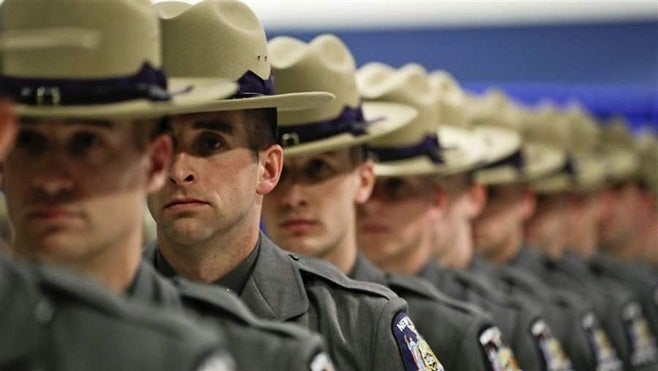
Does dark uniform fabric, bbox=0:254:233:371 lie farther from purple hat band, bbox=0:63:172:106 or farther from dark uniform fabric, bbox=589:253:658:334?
dark uniform fabric, bbox=589:253:658:334

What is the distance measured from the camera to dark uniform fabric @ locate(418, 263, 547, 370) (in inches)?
278

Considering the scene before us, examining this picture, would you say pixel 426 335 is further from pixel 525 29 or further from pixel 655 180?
pixel 525 29

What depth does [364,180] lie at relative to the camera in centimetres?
627

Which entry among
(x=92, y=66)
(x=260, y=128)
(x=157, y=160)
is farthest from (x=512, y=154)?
(x=92, y=66)

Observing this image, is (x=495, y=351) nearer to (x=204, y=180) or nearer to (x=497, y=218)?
(x=204, y=180)

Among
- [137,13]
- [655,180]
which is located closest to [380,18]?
[655,180]

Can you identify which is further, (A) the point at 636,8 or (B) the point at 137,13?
(A) the point at 636,8

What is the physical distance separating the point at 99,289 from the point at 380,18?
11.1 m

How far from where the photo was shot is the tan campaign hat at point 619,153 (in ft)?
38.4

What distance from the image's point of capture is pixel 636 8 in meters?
15.3

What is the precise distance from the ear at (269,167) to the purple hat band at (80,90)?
1.24 m

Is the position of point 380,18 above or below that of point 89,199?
below

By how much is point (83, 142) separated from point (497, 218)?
544 centimetres

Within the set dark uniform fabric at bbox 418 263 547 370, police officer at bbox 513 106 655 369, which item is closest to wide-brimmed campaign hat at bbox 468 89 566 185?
police officer at bbox 513 106 655 369
